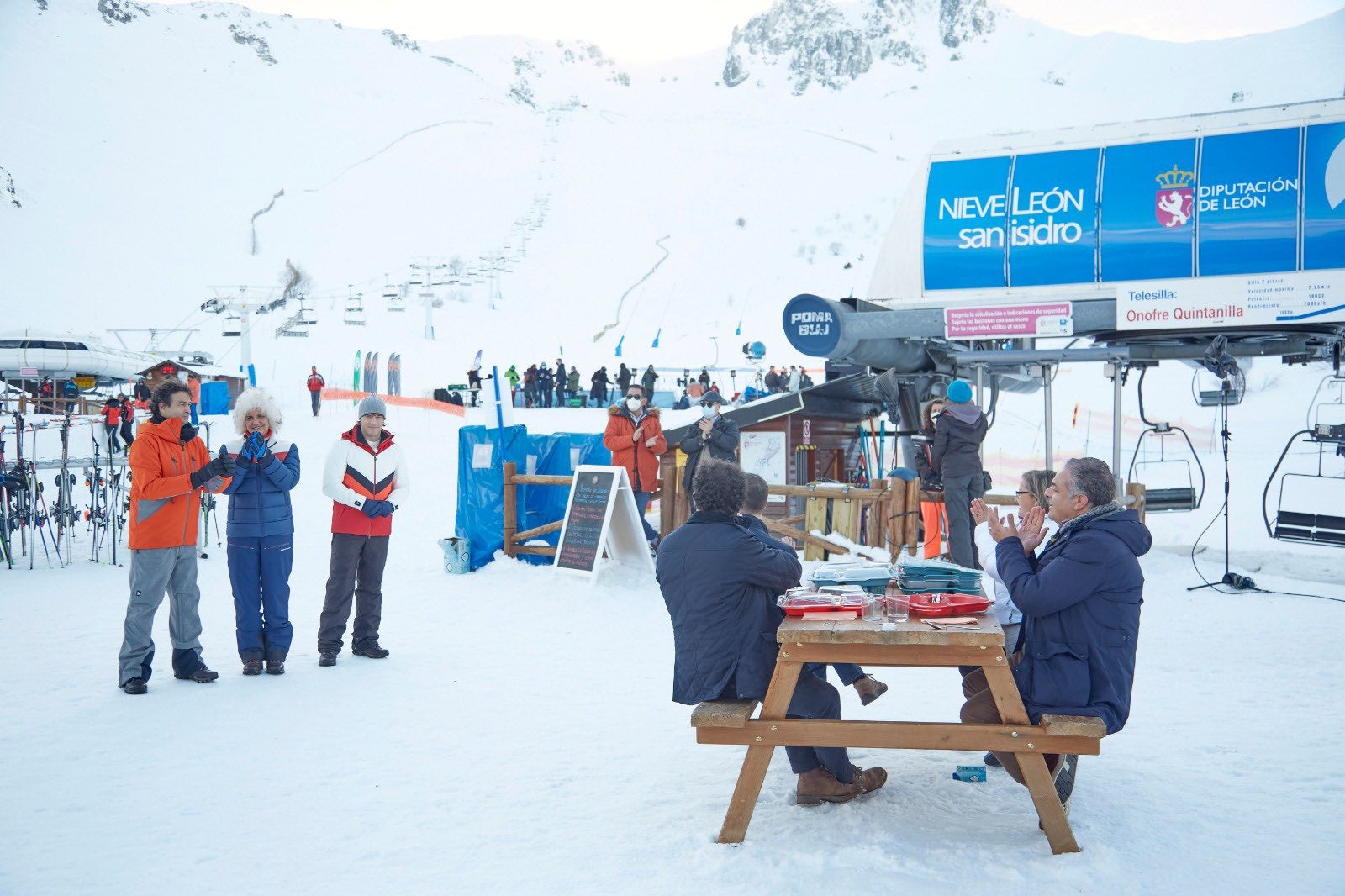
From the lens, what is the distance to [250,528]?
244 inches

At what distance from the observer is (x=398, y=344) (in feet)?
143

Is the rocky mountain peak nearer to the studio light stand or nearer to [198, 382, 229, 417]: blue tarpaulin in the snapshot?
[198, 382, 229, 417]: blue tarpaulin

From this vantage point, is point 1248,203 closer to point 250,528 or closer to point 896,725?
point 896,725

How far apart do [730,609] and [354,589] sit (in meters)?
3.69

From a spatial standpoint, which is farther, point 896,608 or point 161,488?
point 161,488

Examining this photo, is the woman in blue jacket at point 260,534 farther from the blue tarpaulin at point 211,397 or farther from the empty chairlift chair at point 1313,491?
the blue tarpaulin at point 211,397

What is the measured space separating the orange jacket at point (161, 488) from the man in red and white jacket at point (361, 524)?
861 mm

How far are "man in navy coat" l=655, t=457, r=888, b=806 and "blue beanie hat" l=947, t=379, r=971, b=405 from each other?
18.3 ft

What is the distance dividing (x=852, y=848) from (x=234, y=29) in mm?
104001

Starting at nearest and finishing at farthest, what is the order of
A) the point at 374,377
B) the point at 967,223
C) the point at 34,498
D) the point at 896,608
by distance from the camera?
1. the point at 896,608
2. the point at 967,223
3. the point at 34,498
4. the point at 374,377

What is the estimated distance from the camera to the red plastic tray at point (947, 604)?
3754 millimetres

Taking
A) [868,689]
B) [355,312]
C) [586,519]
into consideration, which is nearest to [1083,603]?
[868,689]

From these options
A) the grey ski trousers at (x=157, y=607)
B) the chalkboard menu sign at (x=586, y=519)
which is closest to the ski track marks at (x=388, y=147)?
the chalkboard menu sign at (x=586, y=519)

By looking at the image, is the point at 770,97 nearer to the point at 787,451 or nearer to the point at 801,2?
the point at 801,2
